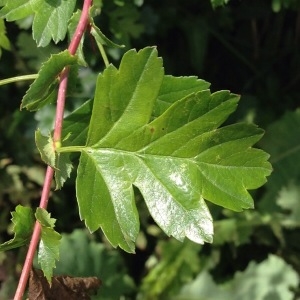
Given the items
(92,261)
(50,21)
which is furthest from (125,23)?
(92,261)

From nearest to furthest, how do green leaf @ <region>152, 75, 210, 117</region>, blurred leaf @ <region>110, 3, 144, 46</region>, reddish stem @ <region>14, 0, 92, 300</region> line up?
reddish stem @ <region>14, 0, 92, 300</region>, green leaf @ <region>152, 75, 210, 117</region>, blurred leaf @ <region>110, 3, 144, 46</region>

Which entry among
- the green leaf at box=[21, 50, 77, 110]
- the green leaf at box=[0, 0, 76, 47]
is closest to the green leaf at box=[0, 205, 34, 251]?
the green leaf at box=[21, 50, 77, 110]

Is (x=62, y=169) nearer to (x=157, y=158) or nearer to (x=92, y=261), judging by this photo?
(x=157, y=158)

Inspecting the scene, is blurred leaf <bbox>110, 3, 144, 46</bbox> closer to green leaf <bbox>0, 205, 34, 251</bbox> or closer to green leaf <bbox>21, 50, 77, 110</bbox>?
green leaf <bbox>21, 50, 77, 110</bbox>

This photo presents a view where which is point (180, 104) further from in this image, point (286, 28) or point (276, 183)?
point (286, 28)

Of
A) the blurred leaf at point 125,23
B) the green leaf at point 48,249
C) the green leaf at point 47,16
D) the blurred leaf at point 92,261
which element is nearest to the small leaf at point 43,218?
the green leaf at point 48,249

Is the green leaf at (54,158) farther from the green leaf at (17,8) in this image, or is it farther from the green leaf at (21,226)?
the green leaf at (17,8)

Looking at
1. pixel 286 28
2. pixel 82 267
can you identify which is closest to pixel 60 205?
pixel 82 267
